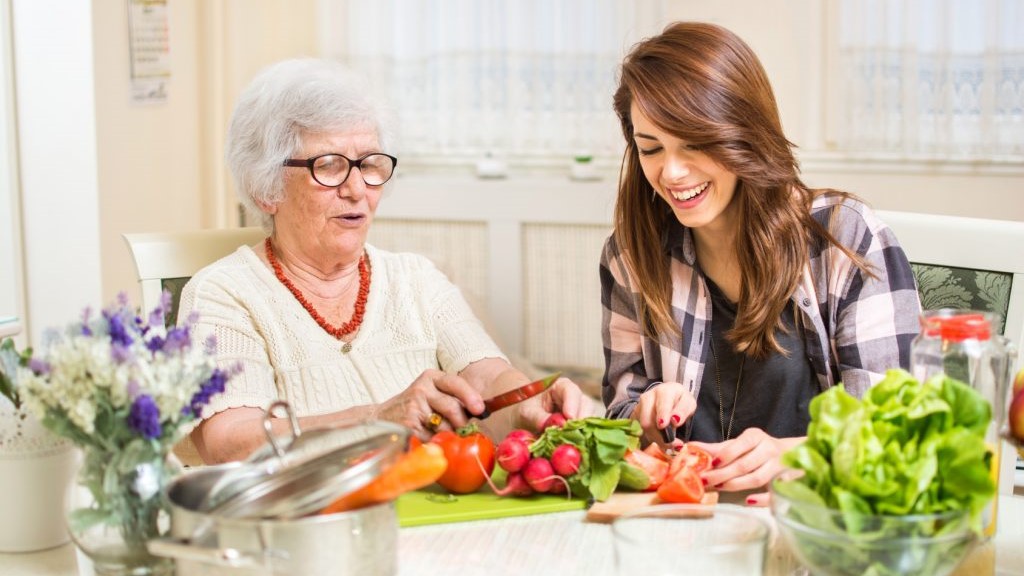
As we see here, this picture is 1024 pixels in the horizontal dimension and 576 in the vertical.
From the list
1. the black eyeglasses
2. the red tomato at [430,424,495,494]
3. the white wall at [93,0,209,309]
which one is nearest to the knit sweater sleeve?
the black eyeglasses

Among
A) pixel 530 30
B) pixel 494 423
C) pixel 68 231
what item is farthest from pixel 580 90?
pixel 494 423

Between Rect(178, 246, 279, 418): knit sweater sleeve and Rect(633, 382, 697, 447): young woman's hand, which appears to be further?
Rect(178, 246, 279, 418): knit sweater sleeve

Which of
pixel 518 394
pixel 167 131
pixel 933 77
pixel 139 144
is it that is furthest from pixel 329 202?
pixel 933 77

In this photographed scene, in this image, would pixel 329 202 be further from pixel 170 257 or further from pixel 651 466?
pixel 651 466

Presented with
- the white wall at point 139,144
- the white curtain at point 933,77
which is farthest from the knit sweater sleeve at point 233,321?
the white curtain at point 933,77

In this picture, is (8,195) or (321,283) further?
(8,195)

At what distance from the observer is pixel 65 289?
118 inches

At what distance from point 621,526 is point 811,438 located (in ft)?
0.68

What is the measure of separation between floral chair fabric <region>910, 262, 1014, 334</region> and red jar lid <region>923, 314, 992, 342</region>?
2.25 ft

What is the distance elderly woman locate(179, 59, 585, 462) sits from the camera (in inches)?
85.0

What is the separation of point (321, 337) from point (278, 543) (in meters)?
1.14

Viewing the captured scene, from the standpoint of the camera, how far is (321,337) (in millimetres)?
2215

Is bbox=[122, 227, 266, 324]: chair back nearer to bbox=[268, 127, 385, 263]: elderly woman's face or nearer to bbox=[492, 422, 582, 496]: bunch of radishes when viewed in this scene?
bbox=[268, 127, 385, 263]: elderly woman's face

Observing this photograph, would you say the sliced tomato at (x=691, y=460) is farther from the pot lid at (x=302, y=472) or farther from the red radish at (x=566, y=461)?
the pot lid at (x=302, y=472)
